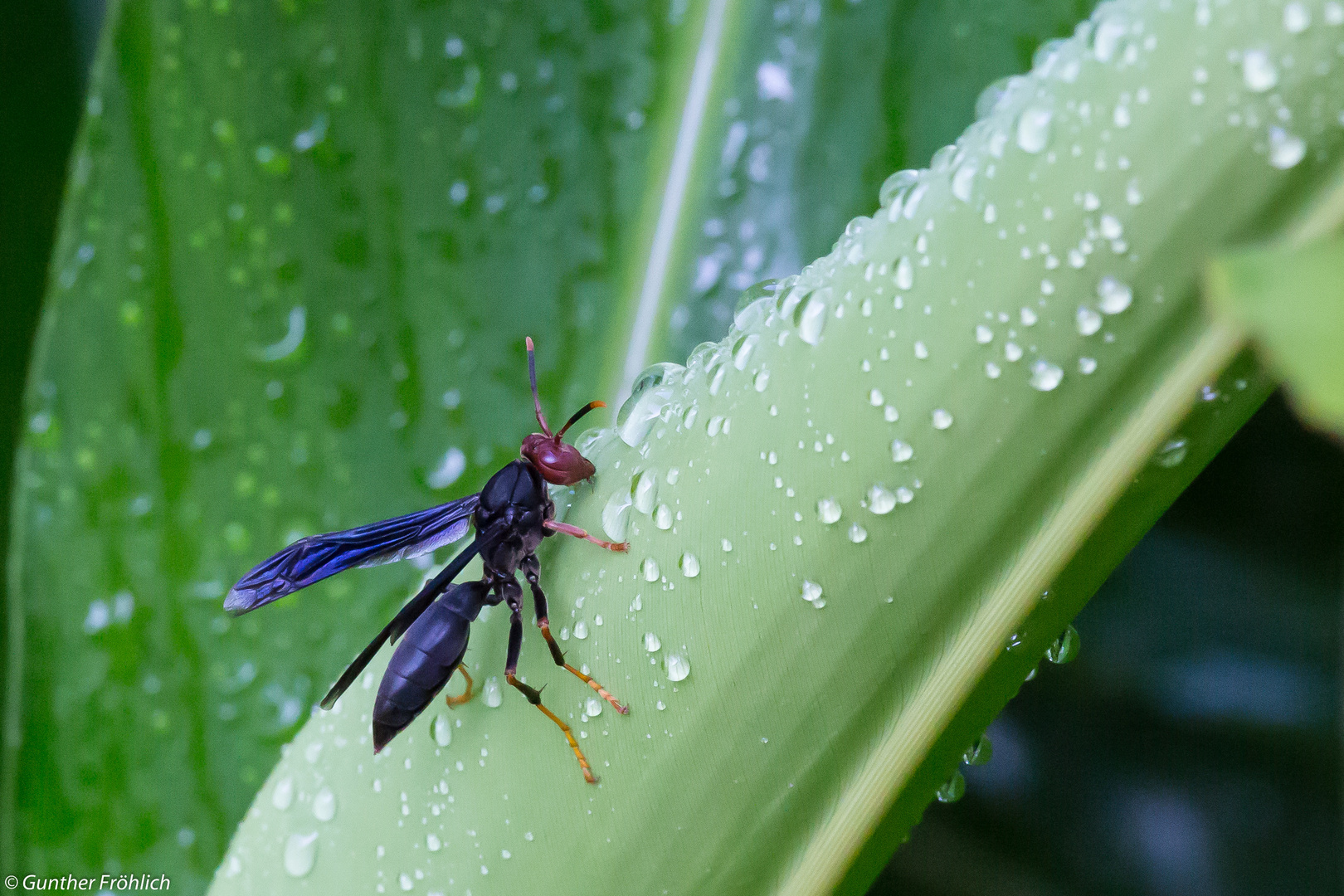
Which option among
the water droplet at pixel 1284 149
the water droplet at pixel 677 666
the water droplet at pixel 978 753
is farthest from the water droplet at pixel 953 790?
the water droplet at pixel 1284 149

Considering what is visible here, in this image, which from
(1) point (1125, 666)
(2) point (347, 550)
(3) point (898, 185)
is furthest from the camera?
(1) point (1125, 666)

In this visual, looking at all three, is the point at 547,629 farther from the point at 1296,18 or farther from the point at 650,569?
the point at 1296,18

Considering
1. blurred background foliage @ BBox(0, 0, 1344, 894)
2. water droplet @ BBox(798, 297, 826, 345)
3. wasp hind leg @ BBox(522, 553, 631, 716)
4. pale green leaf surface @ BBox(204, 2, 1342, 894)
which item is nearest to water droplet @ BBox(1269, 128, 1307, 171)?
pale green leaf surface @ BBox(204, 2, 1342, 894)

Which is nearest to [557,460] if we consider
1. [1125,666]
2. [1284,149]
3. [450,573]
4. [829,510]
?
[450,573]

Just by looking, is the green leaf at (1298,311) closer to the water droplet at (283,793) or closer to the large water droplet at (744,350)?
the large water droplet at (744,350)

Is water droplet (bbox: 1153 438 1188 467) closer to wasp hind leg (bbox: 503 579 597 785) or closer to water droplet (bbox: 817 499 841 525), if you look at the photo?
water droplet (bbox: 817 499 841 525)

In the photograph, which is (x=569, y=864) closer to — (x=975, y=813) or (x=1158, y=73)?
(x=1158, y=73)
